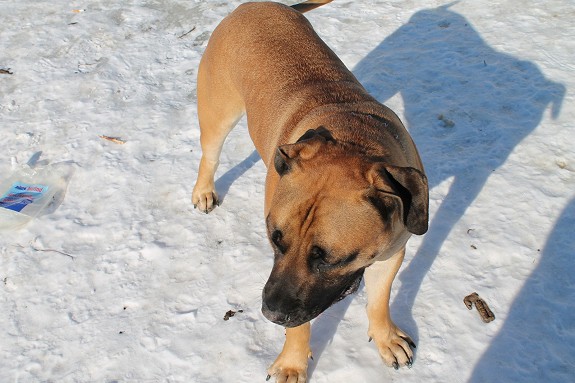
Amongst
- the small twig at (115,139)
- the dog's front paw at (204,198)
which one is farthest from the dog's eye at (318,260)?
the small twig at (115,139)

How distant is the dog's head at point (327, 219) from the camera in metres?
2.36

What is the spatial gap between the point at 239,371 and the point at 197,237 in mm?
1251

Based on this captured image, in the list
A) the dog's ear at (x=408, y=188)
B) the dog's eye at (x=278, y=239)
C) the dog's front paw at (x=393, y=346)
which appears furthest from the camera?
the dog's front paw at (x=393, y=346)

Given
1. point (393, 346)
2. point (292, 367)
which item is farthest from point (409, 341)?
point (292, 367)

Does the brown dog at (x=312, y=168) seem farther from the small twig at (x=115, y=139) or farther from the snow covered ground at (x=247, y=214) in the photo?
the small twig at (x=115, y=139)

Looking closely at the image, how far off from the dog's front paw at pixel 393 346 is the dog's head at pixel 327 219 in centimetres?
94

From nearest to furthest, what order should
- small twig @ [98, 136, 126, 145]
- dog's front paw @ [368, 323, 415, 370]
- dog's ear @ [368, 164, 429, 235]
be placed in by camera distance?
1. dog's ear @ [368, 164, 429, 235]
2. dog's front paw @ [368, 323, 415, 370]
3. small twig @ [98, 136, 126, 145]

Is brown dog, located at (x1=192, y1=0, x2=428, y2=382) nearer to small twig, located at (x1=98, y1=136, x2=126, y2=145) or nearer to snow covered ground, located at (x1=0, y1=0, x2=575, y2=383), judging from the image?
snow covered ground, located at (x1=0, y1=0, x2=575, y2=383)

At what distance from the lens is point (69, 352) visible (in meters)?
3.52

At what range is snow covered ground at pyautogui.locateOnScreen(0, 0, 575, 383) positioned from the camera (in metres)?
3.43

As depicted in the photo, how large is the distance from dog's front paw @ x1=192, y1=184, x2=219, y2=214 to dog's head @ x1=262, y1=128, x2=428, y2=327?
1.94 metres

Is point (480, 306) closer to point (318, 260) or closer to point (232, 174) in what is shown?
point (318, 260)

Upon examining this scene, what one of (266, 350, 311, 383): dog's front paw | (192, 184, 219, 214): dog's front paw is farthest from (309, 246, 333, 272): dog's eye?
(192, 184, 219, 214): dog's front paw

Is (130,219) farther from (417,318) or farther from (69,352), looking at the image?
(417,318)
